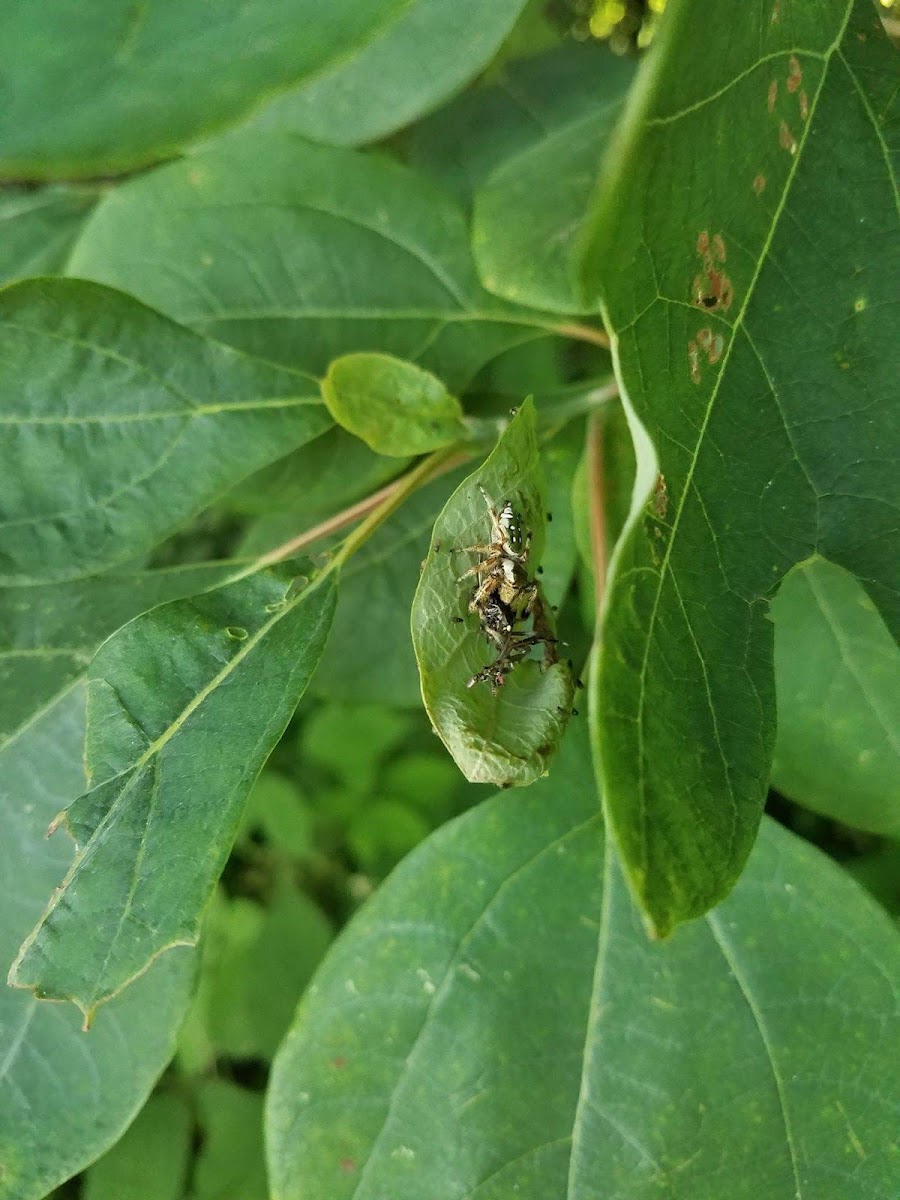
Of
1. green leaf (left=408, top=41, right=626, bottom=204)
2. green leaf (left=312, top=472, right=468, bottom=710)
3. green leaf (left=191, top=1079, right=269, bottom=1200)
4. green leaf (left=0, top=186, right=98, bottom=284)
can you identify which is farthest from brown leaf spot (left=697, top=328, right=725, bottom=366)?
green leaf (left=191, top=1079, right=269, bottom=1200)

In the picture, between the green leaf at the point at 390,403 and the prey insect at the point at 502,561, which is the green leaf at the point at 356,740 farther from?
the prey insect at the point at 502,561

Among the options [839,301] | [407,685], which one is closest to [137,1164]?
[407,685]

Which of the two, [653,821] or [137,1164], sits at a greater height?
[653,821]

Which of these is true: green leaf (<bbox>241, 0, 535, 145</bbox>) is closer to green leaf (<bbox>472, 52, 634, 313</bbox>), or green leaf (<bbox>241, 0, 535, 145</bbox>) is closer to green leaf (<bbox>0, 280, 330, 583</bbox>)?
green leaf (<bbox>472, 52, 634, 313</bbox>)

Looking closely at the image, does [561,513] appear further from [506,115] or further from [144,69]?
[144,69]

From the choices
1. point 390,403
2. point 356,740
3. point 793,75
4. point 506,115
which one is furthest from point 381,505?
point 356,740

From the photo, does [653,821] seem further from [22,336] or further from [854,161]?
[22,336]

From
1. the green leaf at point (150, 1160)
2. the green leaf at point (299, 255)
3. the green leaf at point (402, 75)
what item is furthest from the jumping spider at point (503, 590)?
the green leaf at point (150, 1160)
